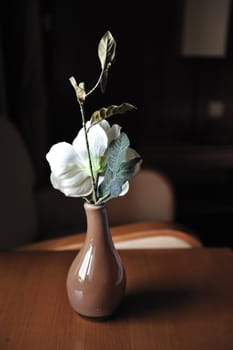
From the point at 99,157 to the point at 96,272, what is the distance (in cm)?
18

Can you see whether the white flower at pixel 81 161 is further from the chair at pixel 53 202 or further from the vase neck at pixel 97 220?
the chair at pixel 53 202

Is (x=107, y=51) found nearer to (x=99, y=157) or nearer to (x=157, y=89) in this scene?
(x=99, y=157)

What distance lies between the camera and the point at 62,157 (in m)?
0.62

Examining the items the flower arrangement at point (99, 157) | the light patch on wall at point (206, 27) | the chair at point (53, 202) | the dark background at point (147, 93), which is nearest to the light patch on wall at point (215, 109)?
the dark background at point (147, 93)

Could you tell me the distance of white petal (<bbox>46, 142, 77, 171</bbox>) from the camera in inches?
24.1

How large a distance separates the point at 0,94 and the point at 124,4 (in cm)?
84

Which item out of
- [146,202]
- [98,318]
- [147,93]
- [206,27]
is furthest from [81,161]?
[147,93]

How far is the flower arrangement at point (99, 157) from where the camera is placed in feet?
1.92

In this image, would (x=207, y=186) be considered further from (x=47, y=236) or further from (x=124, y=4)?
(x=47, y=236)

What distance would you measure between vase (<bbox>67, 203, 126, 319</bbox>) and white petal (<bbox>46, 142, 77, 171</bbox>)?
7cm

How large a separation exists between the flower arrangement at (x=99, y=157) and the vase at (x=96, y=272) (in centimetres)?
4

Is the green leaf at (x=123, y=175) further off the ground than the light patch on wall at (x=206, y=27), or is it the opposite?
the light patch on wall at (x=206, y=27)

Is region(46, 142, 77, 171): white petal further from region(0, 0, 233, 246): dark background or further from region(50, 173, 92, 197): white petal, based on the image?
region(0, 0, 233, 246): dark background

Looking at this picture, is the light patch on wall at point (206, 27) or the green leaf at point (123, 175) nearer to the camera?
the green leaf at point (123, 175)
